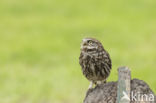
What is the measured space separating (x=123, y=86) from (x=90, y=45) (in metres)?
1.18

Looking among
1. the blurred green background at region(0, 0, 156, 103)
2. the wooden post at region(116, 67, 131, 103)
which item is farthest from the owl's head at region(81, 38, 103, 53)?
the blurred green background at region(0, 0, 156, 103)

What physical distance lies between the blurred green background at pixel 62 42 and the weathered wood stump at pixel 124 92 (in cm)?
877

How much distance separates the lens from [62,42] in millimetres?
22359

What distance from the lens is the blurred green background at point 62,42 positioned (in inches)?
686

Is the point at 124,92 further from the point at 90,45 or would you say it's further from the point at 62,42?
the point at 62,42

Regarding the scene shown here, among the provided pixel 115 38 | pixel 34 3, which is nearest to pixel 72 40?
pixel 115 38

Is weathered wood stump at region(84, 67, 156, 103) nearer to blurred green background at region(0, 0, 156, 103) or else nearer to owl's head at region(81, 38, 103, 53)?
owl's head at region(81, 38, 103, 53)

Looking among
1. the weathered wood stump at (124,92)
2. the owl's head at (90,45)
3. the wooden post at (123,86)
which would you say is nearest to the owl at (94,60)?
the owl's head at (90,45)

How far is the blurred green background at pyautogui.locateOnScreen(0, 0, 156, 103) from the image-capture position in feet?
57.2

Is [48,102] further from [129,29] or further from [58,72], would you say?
[129,29]

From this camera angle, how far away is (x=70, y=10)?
87.8 ft

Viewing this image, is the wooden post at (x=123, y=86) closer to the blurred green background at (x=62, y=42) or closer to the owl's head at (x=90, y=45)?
the owl's head at (x=90, y=45)

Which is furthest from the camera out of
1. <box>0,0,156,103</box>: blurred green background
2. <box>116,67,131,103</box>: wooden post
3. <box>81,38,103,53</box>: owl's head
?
<box>0,0,156,103</box>: blurred green background

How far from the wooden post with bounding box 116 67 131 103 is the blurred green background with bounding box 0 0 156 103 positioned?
8.96 meters
